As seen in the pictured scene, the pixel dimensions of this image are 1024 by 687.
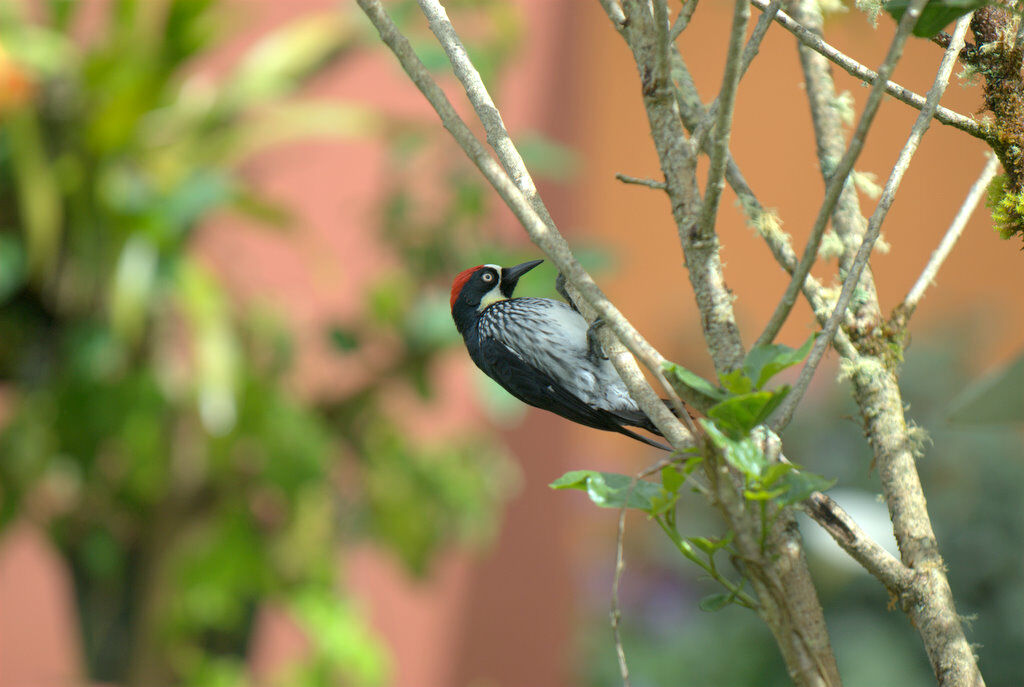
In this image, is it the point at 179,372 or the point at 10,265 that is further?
the point at 179,372

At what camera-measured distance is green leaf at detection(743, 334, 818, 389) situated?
37cm

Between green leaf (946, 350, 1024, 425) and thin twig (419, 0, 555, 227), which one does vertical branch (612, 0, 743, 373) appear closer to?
thin twig (419, 0, 555, 227)

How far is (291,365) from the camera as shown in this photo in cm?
214

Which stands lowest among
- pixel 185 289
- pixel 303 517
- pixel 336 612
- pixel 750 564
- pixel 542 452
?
pixel 542 452

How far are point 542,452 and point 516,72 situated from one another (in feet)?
4.51

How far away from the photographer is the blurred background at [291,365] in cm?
192

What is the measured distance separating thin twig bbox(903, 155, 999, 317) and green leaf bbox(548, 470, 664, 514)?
215 millimetres

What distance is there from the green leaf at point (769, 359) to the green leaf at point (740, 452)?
26 mm

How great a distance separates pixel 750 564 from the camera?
0.38 meters

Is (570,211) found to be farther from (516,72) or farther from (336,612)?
(336,612)

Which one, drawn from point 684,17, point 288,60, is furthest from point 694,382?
point 288,60

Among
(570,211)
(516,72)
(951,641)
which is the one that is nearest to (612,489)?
(951,641)

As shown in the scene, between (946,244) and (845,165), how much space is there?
0.20 metres

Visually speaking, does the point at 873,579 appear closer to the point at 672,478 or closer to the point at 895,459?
the point at 895,459
